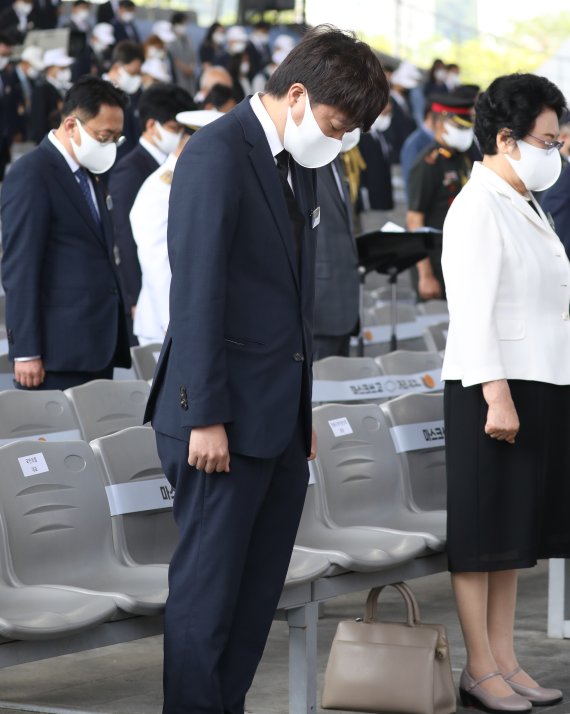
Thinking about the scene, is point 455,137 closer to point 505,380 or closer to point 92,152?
point 92,152

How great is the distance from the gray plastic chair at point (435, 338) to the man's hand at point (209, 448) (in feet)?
12.1

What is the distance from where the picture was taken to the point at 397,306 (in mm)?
7074

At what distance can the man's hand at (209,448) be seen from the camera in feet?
8.31

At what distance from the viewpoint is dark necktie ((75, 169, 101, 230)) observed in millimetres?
4531

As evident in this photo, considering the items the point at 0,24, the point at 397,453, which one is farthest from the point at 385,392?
the point at 0,24

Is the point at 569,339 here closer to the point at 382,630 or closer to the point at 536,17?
the point at 382,630

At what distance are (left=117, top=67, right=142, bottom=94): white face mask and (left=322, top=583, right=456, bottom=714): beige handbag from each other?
10.1m

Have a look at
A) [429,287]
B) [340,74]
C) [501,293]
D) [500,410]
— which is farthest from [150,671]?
[429,287]

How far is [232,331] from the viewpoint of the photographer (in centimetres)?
260

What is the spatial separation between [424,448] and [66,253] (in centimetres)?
136

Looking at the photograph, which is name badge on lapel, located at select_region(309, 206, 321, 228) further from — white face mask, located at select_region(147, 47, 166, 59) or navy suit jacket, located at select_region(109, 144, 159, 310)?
white face mask, located at select_region(147, 47, 166, 59)

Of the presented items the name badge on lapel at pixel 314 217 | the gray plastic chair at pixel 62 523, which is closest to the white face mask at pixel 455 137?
the gray plastic chair at pixel 62 523

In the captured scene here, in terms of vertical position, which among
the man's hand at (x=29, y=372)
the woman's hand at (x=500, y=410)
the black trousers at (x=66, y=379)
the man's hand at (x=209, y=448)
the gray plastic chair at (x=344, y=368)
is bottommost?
the gray plastic chair at (x=344, y=368)

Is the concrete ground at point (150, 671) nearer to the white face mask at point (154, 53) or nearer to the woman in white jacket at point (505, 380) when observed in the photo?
the woman in white jacket at point (505, 380)
